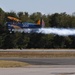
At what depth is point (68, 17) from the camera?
8238cm

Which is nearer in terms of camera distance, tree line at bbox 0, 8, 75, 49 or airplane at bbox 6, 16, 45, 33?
airplane at bbox 6, 16, 45, 33

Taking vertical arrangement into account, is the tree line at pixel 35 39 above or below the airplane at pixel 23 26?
below

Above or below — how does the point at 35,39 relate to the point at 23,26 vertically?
below

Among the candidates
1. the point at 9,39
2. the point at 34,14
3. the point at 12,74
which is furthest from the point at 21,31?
the point at 12,74

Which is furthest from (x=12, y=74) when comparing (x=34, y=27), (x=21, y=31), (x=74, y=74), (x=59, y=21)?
(x=59, y=21)

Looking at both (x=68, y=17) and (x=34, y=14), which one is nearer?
(x=68, y=17)

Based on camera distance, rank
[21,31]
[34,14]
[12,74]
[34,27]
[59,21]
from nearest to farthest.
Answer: [12,74] → [34,27] → [21,31] → [59,21] → [34,14]

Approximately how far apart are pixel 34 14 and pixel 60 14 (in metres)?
6.95

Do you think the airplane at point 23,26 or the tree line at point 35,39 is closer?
the airplane at point 23,26

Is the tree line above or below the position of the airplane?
below

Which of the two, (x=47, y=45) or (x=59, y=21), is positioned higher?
(x=59, y=21)

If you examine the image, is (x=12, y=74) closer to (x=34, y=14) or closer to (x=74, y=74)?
(x=74, y=74)

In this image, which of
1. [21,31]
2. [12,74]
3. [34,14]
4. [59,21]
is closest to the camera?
[12,74]

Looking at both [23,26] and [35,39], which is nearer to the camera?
[23,26]
